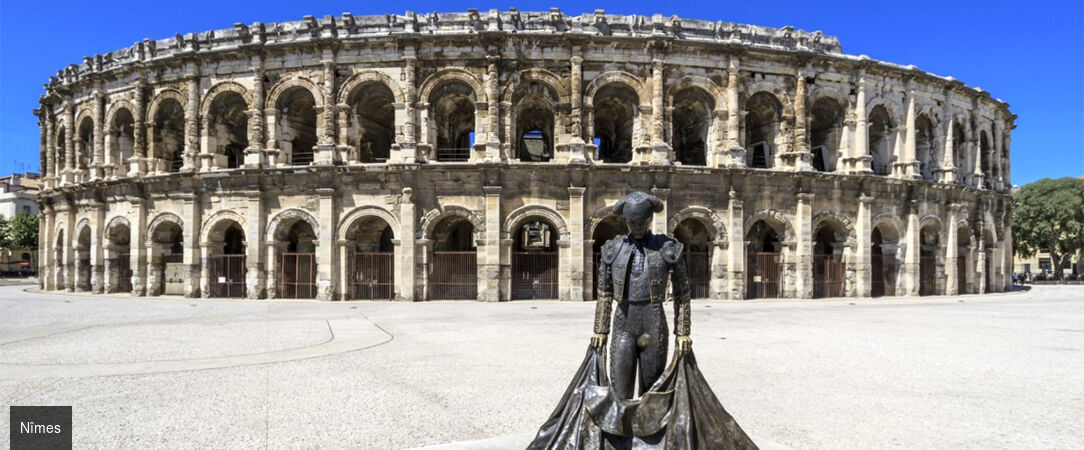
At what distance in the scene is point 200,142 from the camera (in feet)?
59.7

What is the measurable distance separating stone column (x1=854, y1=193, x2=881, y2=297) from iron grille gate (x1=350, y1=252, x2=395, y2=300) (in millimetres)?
15762

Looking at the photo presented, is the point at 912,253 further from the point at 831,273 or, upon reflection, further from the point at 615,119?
the point at 615,119

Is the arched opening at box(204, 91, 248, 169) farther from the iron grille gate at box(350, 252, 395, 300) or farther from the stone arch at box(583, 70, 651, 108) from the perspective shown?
the stone arch at box(583, 70, 651, 108)

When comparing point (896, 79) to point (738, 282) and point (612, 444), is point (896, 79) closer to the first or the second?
point (738, 282)

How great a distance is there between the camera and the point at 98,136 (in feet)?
65.3

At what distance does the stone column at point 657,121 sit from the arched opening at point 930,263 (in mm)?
11404

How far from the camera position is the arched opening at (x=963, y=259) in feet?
69.9

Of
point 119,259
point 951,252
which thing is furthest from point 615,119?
point 119,259

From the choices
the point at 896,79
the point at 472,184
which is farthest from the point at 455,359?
the point at 896,79

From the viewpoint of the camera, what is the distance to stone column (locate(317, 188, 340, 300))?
16562 millimetres

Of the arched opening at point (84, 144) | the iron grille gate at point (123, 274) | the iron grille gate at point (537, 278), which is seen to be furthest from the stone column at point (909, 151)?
the arched opening at point (84, 144)

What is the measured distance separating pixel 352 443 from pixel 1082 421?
20.3 feet

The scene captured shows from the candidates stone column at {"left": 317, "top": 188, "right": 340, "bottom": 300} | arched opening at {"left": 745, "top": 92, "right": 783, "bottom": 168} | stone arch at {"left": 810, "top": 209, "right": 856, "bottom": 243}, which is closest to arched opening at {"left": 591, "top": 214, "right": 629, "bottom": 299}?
arched opening at {"left": 745, "top": 92, "right": 783, "bottom": 168}

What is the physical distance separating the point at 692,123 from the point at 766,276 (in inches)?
244
